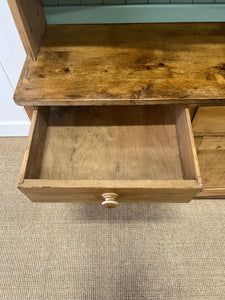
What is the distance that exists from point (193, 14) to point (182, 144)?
0.45 meters

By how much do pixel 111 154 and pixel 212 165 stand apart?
392mm

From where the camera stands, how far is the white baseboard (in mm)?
1196

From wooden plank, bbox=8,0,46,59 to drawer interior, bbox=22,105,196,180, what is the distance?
18 cm

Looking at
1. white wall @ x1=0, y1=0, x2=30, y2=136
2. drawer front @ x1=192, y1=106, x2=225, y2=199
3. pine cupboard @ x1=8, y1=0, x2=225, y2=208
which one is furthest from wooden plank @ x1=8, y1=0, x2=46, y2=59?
drawer front @ x1=192, y1=106, x2=225, y2=199

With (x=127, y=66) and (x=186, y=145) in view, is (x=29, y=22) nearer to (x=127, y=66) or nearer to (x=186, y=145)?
(x=127, y=66)

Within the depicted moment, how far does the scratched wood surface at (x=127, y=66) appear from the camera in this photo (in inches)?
23.5

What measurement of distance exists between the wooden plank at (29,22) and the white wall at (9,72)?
125 mm

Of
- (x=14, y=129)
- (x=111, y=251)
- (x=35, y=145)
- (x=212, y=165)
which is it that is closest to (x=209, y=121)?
(x=212, y=165)

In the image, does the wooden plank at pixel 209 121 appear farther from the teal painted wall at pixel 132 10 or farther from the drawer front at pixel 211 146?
the teal painted wall at pixel 132 10

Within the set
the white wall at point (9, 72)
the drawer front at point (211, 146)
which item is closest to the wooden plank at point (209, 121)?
the drawer front at point (211, 146)

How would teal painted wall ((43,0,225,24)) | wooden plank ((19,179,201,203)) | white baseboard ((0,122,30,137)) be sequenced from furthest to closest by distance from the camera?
white baseboard ((0,122,30,137)) → teal painted wall ((43,0,225,24)) → wooden plank ((19,179,201,203))

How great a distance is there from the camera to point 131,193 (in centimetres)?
59

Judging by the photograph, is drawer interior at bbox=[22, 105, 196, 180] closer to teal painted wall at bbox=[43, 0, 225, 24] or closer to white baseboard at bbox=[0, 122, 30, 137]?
teal painted wall at bbox=[43, 0, 225, 24]

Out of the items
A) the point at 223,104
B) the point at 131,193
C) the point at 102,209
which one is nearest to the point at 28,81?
the point at 131,193
